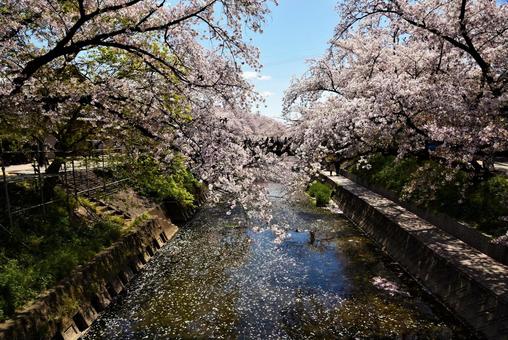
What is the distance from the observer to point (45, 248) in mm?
10828

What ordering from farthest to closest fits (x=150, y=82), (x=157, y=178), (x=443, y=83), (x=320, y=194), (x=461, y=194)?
1. (x=320, y=194)
2. (x=157, y=178)
3. (x=461, y=194)
4. (x=443, y=83)
5. (x=150, y=82)

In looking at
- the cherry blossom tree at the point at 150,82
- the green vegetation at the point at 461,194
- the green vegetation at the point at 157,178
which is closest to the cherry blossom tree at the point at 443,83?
the green vegetation at the point at 461,194

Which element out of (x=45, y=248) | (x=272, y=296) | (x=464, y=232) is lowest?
(x=272, y=296)

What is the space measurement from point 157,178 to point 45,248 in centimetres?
744

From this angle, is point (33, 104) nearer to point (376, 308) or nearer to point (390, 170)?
point (376, 308)

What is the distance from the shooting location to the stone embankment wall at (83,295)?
313 inches

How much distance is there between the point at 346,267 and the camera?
14320 mm

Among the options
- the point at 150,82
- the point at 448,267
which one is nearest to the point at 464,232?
the point at 448,267

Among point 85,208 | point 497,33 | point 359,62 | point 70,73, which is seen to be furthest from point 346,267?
point 359,62

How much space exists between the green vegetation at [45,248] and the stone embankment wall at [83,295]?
284 millimetres

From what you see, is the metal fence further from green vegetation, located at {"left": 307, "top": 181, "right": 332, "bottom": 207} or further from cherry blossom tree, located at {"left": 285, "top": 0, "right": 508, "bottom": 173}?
green vegetation, located at {"left": 307, "top": 181, "right": 332, "bottom": 207}

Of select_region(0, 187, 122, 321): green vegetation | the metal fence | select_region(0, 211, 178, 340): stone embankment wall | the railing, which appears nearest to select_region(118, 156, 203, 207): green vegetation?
the metal fence

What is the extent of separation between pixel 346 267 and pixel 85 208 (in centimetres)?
1051

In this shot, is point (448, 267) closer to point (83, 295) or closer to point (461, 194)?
point (461, 194)
